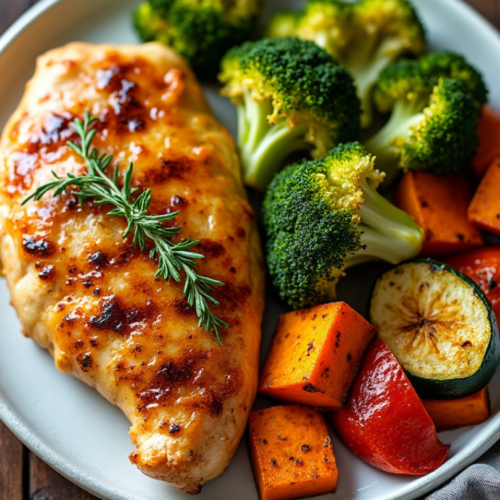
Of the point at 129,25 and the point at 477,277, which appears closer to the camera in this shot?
the point at 477,277

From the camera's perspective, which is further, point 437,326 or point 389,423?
point 437,326

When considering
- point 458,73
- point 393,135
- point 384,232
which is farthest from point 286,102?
point 458,73

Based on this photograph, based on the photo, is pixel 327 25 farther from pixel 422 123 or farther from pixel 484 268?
pixel 484 268

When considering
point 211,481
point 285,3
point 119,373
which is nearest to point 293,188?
point 119,373

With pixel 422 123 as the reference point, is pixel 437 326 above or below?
below

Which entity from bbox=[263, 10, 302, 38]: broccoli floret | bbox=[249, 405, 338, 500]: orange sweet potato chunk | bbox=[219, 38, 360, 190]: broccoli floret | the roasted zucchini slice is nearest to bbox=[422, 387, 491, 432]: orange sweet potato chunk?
the roasted zucchini slice

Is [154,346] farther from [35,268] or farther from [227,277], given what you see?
[35,268]
